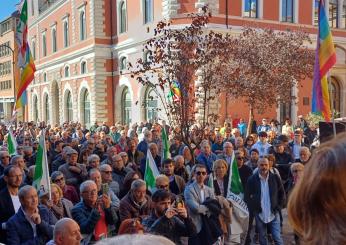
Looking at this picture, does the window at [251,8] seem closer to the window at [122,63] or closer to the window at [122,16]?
the window at [122,16]

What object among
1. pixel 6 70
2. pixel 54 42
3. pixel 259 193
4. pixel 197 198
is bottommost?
pixel 259 193

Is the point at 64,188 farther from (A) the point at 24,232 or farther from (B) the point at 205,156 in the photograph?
(B) the point at 205,156

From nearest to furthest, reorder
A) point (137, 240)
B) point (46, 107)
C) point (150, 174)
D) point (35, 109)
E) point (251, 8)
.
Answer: point (137, 240), point (150, 174), point (251, 8), point (46, 107), point (35, 109)

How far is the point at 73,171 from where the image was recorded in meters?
7.46

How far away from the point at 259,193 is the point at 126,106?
77.2ft

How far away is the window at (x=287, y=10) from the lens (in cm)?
2604

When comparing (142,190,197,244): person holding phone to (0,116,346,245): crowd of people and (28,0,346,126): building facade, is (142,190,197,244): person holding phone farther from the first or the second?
(28,0,346,126): building facade

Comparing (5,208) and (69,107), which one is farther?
(69,107)

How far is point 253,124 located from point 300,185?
17.4 metres

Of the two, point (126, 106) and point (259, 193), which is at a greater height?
point (126, 106)

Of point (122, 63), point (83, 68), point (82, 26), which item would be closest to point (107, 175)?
point (122, 63)

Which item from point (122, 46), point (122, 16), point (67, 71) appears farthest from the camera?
point (67, 71)

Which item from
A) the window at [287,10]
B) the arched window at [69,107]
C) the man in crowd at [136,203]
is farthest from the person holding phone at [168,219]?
the arched window at [69,107]

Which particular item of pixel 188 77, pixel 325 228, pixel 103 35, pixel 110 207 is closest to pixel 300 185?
pixel 325 228
